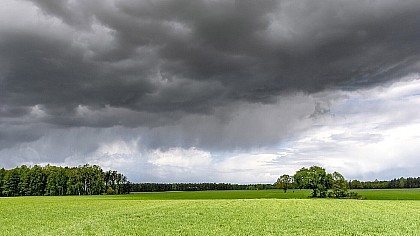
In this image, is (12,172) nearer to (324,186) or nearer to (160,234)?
(324,186)

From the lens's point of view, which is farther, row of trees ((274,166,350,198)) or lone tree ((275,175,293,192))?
lone tree ((275,175,293,192))

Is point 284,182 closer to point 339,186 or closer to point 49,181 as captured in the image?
point 339,186

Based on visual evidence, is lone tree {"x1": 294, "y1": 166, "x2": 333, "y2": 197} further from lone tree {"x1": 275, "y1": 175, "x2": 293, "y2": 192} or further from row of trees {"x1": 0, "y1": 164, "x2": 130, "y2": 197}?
row of trees {"x1": 0, "y1": 164, "x2": 130, "y2": 197}

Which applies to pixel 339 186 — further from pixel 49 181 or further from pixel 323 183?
pixel 49 181

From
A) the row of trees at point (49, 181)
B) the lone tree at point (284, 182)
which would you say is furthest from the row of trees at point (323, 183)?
the row of trees at point (49, 181)

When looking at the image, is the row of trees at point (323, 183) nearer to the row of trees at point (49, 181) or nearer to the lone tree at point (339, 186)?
the lone tree at point (339, 186)

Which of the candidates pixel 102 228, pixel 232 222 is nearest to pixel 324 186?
pixel 232 222

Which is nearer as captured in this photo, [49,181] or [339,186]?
[339,186]

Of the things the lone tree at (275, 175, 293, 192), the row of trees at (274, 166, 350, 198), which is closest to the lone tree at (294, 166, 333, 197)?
the row of trees at (274, 166, 350, 198)

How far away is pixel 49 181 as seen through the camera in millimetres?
174500

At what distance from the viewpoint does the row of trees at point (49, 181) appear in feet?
568

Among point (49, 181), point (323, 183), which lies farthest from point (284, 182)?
point (49, 181)

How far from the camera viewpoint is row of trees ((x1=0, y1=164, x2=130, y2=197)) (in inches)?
6816

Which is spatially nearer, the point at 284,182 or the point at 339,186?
the point at 339,186
